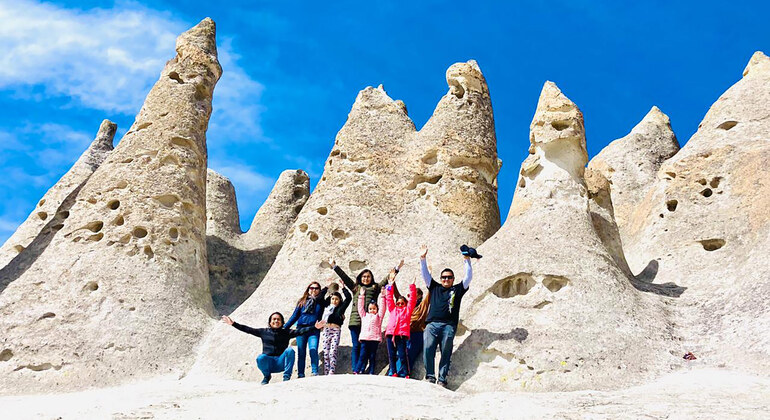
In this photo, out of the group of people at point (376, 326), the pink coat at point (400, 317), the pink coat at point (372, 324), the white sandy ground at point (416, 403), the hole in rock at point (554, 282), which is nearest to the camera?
the white sandy ground at point (416, 403)

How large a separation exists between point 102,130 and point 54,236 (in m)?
6.62

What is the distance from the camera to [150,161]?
42.4 feet

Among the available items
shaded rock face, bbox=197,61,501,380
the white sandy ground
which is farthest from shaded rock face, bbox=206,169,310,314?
the white sandy ground

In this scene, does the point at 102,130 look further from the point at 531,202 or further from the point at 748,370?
the point at 748,370

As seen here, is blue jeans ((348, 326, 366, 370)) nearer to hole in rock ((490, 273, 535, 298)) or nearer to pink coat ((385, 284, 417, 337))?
pink coat ((385, 284, 417, 337))

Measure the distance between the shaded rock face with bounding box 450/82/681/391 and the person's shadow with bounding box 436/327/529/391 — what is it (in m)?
0.01

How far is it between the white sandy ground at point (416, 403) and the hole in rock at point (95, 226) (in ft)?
14.1

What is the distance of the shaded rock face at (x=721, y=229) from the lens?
9047mm

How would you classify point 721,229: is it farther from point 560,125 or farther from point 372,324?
point 372,324

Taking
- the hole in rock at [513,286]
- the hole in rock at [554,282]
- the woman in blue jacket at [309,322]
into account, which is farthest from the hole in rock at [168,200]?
the hole in rock at [554,282]

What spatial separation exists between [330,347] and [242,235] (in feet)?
30.0

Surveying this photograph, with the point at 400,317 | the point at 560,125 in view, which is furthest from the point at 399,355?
the point at 560,125

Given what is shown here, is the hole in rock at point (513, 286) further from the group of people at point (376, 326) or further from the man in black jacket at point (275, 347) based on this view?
the man in black jacket at point (275, 347)

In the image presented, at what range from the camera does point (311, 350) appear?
9188mm
